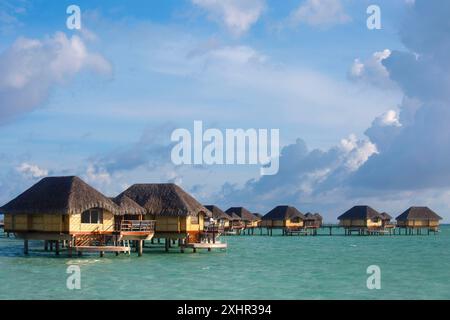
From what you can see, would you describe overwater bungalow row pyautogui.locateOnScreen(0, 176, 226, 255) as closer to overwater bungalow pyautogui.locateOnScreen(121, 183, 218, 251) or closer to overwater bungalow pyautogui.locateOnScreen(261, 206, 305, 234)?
overwater bungalow pyautogui.locateOnScreen(121, 183, 218, 251)

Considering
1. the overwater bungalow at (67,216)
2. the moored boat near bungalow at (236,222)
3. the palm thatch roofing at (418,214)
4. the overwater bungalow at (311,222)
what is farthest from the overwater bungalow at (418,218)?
the overwater bungalow at (67,216)

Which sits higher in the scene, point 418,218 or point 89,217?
point 89,217

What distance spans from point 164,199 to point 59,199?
8061mm

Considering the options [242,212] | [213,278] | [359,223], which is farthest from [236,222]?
[213,278]

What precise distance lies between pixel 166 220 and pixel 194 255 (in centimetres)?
285

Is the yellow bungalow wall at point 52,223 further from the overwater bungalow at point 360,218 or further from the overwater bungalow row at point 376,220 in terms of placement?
the overwater bungalow row at point 376,220

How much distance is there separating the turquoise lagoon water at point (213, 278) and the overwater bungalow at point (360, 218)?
41.1 m

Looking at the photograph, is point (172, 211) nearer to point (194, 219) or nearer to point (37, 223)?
point (194, 219)

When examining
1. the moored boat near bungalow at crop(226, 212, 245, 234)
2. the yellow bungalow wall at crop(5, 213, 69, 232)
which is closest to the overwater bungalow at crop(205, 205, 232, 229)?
the moored boat near bungalow at crop(226, 212, 245, 234)

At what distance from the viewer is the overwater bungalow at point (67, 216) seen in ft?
111

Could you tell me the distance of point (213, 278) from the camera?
26.7 m

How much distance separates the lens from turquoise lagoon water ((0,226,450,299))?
22391 mm
